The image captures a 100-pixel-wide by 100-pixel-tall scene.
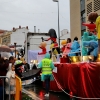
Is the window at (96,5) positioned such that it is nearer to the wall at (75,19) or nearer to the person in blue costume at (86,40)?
the wall at (75,19)

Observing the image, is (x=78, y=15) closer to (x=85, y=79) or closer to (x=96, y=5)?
(x=96, y=5)

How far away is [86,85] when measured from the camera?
878 centimetres

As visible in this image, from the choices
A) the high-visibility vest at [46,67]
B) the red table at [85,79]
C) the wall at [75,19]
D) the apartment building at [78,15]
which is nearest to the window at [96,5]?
the apartment building at [78,15]

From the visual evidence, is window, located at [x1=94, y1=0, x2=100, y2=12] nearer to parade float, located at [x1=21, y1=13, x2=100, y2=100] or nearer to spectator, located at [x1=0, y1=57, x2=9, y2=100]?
parade float, located at [x1=21, y1=13, x2=100, y2=100]

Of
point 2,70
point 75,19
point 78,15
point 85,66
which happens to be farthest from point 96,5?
point 2,70

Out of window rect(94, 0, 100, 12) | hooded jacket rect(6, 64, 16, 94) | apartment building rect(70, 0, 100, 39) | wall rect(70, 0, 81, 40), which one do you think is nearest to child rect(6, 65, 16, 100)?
hooded jacket rect(6, 64, 16, 94)

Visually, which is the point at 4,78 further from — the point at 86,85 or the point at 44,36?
the point at 44,36

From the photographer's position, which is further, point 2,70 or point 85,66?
point 85,66

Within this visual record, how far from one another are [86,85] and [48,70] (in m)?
3.22

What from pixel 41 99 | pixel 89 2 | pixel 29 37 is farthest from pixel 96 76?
pixel 89 2

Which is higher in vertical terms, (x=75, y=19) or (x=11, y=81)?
(x=75, y=19)

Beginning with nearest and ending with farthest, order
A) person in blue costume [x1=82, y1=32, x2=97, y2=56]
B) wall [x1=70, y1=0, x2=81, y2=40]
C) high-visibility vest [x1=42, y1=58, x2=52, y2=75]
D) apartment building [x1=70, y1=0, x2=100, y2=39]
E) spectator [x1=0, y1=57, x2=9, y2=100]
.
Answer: spectator [x1=0, y1=57, x2=9, y2=100]
person in blue costume [x1=82, y1=32, x2=97, y2=56]
high-visibility vest [x1=42, y1=58, x2=52, y2=75]
apartment building [x1=70, y1=0, x2=100, y2=39]
wall [x1=70, y1=0, x2=81, y2=40]

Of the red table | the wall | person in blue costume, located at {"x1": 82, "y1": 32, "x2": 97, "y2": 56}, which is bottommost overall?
the red table

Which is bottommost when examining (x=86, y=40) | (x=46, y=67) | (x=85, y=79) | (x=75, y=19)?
(x=85, y=79)
